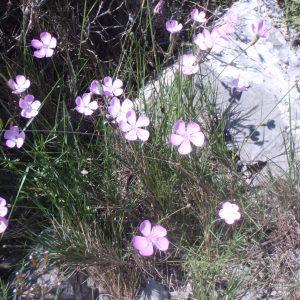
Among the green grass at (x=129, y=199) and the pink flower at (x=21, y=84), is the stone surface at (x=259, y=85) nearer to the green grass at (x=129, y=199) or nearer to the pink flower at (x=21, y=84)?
the green grass at (x=129, y=199)

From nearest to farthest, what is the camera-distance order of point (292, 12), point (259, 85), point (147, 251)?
point (147, 251) < point (259, 85) < point (292, 12)

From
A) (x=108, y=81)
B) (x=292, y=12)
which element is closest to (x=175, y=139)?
(x=108, y=81)

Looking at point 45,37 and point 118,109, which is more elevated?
point 45,37

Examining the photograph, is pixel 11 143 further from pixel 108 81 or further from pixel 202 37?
pixel 202 37

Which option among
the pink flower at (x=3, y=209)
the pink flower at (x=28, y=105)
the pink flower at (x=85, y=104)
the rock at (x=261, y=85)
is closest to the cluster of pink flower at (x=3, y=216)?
the pink flower at (x=3, y=209)

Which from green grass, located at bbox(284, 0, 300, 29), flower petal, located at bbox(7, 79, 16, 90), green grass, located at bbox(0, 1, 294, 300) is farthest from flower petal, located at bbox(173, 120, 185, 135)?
green grass, located at bbox(284, 0, 300, 29)

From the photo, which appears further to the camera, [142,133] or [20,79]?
[20,79]
